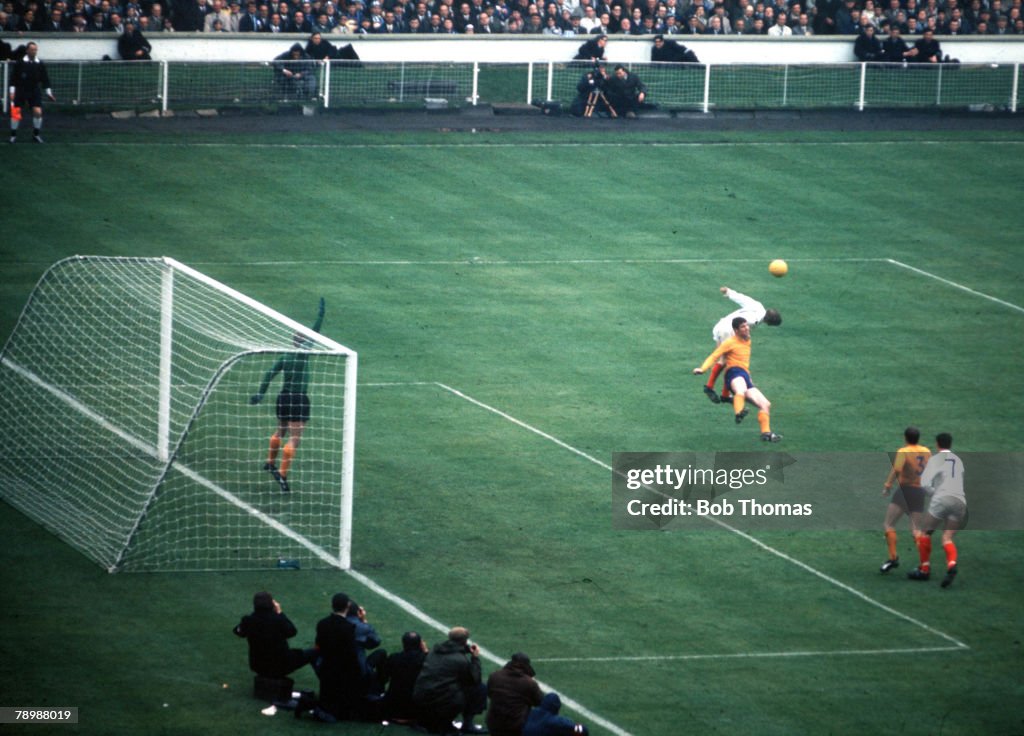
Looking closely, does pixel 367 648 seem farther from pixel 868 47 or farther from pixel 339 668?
pixel 868 47

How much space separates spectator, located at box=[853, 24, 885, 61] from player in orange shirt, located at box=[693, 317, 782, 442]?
75.4 feet

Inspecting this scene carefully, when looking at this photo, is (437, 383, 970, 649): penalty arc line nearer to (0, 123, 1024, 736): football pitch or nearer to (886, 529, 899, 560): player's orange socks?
(0, 123, 1024, 736): football pitch

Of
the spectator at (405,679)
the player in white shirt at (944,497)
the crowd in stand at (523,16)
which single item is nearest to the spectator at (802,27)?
the crowd in stand at (523,16)

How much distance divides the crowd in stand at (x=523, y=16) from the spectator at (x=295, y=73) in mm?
1365

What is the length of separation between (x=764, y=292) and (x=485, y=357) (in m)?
6.62

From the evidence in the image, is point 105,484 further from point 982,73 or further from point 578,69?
point 982,73

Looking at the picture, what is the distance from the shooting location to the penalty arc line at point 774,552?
18.7 meters

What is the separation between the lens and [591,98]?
44156 mm

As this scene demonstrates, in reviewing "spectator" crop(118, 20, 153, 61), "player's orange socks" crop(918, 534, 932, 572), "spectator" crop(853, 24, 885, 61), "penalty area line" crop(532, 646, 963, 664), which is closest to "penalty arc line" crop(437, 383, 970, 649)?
"penalty area line" crop(532, 646, 963, 664)

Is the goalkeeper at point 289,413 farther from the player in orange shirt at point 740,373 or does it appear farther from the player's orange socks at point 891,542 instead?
the player's orange socks at point 891,542

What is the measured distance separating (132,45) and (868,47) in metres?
18.0

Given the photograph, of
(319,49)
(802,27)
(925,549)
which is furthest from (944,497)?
(802,27)

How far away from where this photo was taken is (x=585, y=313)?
31.7 meters

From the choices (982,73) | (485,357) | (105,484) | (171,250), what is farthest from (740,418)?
(982,73)
